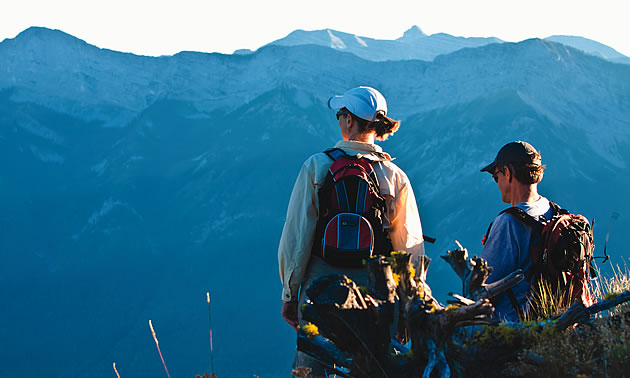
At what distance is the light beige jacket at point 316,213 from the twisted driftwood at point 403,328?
1.63 ft

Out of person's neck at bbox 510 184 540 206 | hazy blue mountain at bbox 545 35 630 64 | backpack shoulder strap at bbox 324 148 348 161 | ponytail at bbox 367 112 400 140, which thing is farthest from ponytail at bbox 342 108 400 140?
hazy blue mountain at bbox 545 35 630 64

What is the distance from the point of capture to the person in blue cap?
7.83 feet

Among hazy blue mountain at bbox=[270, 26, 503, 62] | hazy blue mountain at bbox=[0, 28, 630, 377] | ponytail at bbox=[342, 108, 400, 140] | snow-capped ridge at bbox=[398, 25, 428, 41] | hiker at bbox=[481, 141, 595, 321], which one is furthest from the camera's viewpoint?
snow-capped ridge at bbox=[398, 25, 428, 41]

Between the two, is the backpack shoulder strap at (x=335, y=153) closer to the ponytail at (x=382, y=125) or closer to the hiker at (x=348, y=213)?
the hiker at (x=348, y=213)

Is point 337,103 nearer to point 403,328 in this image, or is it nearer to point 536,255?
point 536,255

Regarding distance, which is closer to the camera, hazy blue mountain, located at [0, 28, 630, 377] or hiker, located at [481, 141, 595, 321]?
hiker, located at [481, 141, 595, 321]

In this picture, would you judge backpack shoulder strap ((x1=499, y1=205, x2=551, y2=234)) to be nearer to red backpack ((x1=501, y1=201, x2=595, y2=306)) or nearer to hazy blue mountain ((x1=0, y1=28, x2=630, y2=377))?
red backpack ((x1=501, y1=201, x2=595, y2=306))

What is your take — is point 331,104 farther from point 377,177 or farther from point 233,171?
point 233,171

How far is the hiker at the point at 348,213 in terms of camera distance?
7.92 feet

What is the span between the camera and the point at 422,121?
201 feet

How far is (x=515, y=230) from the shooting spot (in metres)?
2.41

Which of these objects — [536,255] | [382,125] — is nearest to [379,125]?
[382,125]

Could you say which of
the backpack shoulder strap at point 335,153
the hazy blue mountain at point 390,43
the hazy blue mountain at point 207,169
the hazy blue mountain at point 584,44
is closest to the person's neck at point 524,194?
the backpack shoulder strap at point 335,153

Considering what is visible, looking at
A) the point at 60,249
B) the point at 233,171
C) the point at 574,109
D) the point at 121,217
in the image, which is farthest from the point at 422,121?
the point at 60,249
